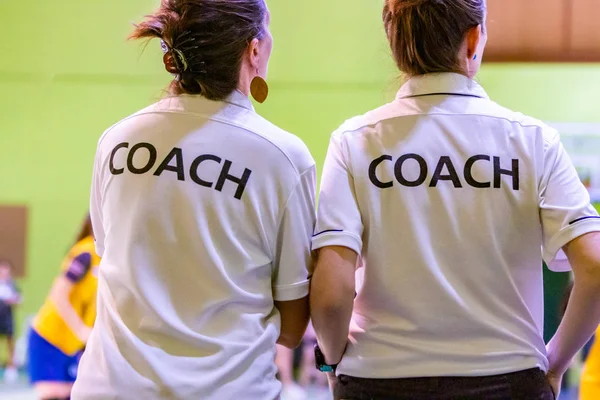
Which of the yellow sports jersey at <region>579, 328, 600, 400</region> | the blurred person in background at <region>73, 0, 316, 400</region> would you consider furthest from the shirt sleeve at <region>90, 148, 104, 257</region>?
the yellow sports jersey at <region>579, 328, 600, 400</region>

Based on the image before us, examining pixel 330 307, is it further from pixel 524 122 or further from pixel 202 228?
pixel 524 122

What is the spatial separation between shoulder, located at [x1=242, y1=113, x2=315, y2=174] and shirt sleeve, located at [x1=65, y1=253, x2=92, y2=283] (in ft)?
4.91

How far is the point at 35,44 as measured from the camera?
207 inches

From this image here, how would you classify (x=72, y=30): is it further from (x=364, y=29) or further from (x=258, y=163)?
(x=258, y=163)

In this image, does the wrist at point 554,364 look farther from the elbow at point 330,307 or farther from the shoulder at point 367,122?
the shoulder at point 367,122

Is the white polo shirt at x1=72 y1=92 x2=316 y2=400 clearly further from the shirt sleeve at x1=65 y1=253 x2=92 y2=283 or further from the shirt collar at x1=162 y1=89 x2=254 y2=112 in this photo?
the shirt sleeve at x1=65 y1=253 x2=92 y2=283

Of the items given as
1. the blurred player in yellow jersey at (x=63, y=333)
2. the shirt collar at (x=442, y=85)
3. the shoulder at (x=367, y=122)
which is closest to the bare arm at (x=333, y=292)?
the shoulder at (x=367, y=122)

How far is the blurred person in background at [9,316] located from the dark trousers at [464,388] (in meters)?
4.54

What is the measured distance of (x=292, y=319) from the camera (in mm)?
1433

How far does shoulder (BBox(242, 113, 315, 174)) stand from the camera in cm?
137

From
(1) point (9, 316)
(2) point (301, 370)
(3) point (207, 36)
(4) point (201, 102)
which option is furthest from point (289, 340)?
(1) point (9, 316)

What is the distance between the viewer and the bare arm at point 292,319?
1.42 m

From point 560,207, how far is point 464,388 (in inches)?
15.0

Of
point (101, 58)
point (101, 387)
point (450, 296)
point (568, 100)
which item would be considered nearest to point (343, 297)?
point (450, 296)
